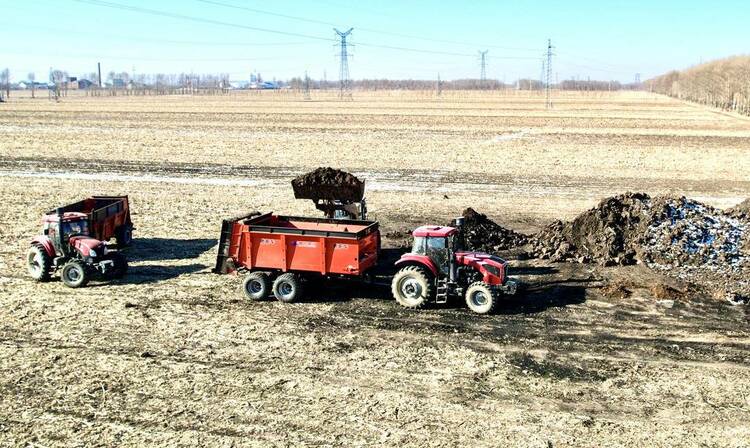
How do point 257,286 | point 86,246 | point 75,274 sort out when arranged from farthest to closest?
point 86,246 → point 75,274 → point 257,286

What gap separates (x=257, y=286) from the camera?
49.0ft

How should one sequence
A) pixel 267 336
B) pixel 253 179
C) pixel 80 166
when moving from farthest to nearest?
pixel 80 166 → pixel 253 179 → pixel 267 336

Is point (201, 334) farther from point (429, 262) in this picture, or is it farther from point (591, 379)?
point (591, 379)

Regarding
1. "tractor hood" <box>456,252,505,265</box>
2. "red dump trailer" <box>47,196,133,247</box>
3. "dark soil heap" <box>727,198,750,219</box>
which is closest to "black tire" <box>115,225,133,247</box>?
"red dump trailer" <box>47,196,133,247</box>

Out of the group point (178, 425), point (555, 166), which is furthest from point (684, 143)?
point (178, 425)

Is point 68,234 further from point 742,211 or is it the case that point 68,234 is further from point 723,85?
point 723,85

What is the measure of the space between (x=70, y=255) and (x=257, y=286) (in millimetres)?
4952

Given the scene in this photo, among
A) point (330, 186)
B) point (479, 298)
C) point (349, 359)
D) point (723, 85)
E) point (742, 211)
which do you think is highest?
point (723, 85)

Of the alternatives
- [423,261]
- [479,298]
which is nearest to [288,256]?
[423,261]

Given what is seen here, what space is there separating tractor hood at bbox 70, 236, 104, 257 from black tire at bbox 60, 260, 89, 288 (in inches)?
11.5

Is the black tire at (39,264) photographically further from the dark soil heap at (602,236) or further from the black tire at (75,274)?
the dark soil heap at (602,236)

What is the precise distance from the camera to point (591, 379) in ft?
36.4

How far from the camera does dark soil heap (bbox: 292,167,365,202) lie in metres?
20.1

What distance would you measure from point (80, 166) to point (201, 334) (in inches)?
1048
